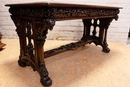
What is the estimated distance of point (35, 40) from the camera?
40.3 inches

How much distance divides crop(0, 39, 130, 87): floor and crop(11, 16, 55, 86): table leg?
10cm

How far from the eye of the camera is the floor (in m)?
1.10

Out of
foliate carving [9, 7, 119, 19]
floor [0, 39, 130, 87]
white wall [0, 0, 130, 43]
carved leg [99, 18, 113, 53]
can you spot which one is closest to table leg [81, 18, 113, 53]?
carved leg [99, 18, 113, 53]

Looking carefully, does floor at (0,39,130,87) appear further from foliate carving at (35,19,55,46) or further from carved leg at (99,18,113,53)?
foliate carving at (35,19,55,46)

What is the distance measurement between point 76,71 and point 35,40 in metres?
0.59

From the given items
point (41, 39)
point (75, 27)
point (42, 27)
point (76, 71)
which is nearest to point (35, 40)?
point (41, 39)

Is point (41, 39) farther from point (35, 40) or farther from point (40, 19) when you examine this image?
point (40, 19)

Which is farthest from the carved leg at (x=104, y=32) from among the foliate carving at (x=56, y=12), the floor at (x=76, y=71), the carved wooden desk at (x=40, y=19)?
the foliate carving at (x=56, y=12)

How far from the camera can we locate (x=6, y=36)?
259cm

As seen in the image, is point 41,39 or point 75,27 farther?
point 75,27

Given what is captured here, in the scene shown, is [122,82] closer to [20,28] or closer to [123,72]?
[123,72]

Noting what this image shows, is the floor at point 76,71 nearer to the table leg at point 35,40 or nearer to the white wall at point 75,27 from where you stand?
the table leg at point 35,40

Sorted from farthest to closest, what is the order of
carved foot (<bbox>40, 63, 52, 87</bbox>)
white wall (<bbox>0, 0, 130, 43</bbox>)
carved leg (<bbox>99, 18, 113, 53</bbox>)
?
white wall (<bbox>0, 0, 130, 43</bbox>) < carved leg (<bbox>99, 18, 113, 53</bbox>) < carved foot (<bbox>40, 63, 52, 87</bbox>)

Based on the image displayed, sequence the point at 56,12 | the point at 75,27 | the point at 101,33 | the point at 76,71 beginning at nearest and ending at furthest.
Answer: the point at 56,12, the point at 76,71, the point at 101,33, the point at 75,27
